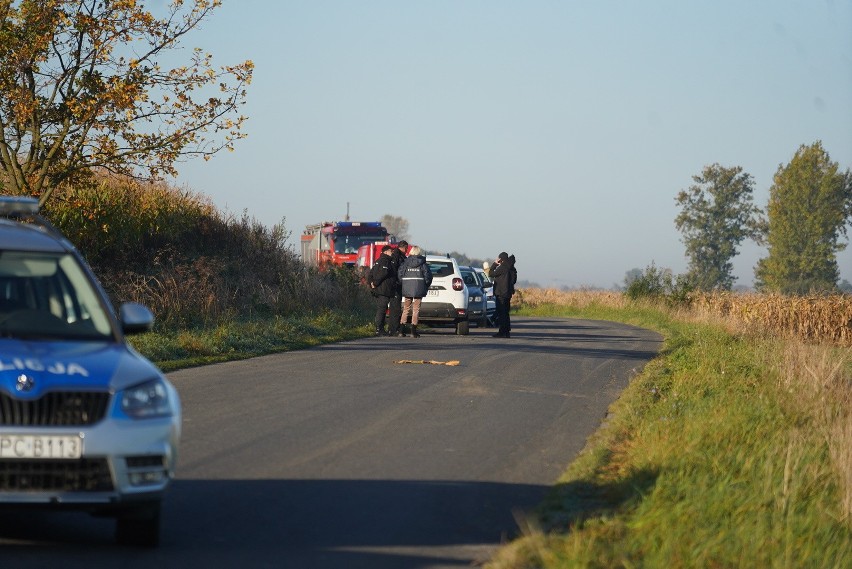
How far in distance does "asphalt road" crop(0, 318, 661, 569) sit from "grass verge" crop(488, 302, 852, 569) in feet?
1.23

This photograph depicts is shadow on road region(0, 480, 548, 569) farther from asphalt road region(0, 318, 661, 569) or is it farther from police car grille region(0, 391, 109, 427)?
police car grille region(0, 391, 109, 427)

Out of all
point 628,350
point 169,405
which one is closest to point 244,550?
point 169,405

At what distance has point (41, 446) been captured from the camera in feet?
19.0

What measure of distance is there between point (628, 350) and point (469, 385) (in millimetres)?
9390

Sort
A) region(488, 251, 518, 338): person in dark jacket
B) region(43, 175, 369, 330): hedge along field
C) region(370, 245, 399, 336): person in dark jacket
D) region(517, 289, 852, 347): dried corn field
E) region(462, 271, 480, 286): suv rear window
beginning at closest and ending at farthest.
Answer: region(43, 175, 369, 330): hedge along field → region(370, 245, 399, 336): person in dark jacket → region(488, 251, 518, 338): person in dark jacket → region(462, 271, 480, 286): suv rear window → region(517, 289, 852, 347): dried corn field

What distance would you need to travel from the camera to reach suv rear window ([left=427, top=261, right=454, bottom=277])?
1108 inches

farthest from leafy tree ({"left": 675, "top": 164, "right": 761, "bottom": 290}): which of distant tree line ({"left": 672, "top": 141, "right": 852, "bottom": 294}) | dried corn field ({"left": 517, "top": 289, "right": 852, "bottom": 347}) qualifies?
dried corn field ({"left": 517, "top": 289, "right": 852, "bottom": 347})

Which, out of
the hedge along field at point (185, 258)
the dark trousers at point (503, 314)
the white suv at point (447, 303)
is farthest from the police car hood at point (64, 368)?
the white suv at point (447, 303)

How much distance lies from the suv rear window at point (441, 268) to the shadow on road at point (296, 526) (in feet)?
65.1

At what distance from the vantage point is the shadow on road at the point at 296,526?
20.1 feet

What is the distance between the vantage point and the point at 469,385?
48.0 feet

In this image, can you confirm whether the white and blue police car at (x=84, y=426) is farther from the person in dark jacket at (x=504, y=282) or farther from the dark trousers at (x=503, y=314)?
the person in dark jacket at (x=504, y=282)

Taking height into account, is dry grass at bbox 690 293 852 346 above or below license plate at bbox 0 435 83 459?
above

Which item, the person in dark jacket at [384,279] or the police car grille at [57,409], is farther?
the person in dark jacket at [384,279]
